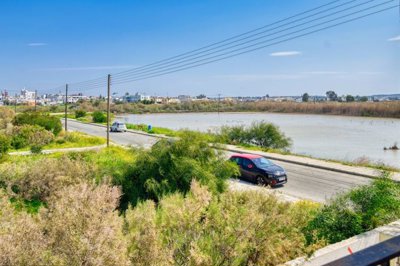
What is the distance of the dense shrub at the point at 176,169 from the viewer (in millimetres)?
12406

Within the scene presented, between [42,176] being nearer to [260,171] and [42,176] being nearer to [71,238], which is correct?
[260,171]

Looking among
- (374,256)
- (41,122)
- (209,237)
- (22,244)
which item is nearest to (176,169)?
(209,237)

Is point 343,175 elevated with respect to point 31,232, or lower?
lower

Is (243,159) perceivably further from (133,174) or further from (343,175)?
(133,174)

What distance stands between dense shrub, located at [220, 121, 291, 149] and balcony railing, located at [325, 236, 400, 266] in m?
34.1

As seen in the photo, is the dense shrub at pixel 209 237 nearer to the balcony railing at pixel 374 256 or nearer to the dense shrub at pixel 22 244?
the dense shrub at pixel 22 244

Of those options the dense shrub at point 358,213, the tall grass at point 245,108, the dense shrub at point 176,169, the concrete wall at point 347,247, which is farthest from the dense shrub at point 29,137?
the tall grass at point 245,108

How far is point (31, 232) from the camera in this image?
446 centimetres

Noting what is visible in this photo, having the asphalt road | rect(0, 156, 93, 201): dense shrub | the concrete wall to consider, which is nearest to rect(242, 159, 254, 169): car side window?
the asphalt road

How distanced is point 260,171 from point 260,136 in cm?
1963

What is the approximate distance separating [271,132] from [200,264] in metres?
33.7

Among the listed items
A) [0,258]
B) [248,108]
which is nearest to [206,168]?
[0,258]

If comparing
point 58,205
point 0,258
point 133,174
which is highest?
point 58,205

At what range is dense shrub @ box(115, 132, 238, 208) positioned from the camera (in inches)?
488
